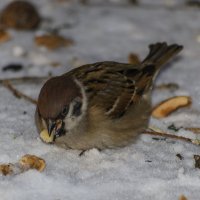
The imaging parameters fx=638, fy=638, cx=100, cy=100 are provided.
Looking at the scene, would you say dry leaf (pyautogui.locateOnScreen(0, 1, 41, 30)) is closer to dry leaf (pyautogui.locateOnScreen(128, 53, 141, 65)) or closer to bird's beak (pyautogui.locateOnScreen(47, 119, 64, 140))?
dry leaf (pyautogui.locateOnScreen(128, 53, 141, 65))

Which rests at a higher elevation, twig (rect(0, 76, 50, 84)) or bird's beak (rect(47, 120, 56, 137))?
bird's beak (rect(47, 120, 56, 137))

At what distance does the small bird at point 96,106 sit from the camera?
3.16 metres

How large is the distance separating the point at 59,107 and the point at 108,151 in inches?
17.3

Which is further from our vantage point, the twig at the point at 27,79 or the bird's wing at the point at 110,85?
the twig at the point at 27,79

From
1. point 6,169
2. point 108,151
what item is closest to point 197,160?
point 108,151

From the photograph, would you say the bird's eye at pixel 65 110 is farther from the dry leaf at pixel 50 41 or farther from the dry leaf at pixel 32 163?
the dry leaf at pixel 50 41

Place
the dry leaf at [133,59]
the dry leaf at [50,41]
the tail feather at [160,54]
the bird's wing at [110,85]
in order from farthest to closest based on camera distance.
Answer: the dry leaf at [50,41], the dry leaf at [133,59], the tail feather at [160,54], the bird's wing at [110,85]

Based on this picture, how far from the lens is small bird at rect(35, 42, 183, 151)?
3.16 m

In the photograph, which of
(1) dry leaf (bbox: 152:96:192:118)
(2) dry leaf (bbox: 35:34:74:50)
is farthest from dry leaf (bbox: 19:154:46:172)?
(2) dry leaf (bbox: 35:34:74:50)

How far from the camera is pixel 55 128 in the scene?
3.17 meters

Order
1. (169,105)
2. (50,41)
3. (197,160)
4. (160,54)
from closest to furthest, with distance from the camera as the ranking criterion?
1. (197,160)
2. (169,105)
3. (160,54)
4. (50,41)

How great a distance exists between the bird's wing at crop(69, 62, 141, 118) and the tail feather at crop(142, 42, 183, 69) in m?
0.31

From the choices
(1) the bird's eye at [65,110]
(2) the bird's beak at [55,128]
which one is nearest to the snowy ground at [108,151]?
(2) the bird's beak at [55,128]

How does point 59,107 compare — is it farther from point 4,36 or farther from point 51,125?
point 4,36
